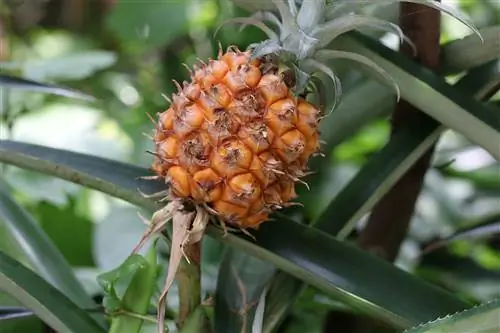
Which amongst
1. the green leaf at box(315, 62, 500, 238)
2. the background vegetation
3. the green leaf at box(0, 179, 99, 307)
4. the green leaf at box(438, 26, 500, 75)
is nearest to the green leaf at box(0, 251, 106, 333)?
the background vegetation

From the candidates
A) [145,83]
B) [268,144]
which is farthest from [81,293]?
[145,83]

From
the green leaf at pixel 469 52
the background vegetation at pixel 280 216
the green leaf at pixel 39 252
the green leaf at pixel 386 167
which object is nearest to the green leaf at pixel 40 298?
the background vegetation at pixel 280 216

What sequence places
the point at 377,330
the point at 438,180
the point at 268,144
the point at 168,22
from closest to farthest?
1. the point at 268,144
2. the point at 377,330
3. the point at 438,180
4. the point at 168,22

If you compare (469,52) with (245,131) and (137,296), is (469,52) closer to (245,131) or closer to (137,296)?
(245,131)

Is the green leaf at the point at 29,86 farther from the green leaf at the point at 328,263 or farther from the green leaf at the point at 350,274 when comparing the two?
the green leaf at the point at 350,274

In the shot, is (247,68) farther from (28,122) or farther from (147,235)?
(28,122)

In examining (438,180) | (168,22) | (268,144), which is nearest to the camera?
(268,144)
